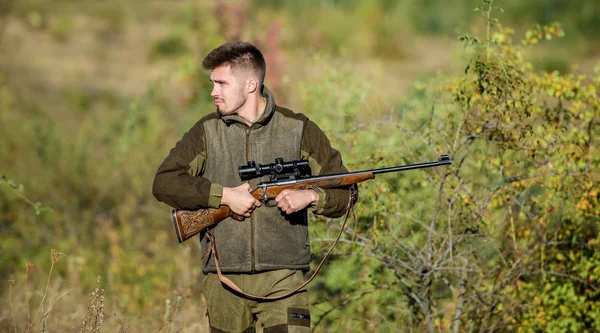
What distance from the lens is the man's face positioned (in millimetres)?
4219

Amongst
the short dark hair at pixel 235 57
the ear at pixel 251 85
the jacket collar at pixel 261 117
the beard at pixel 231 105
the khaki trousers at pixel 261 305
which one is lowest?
the khaki trousers at pixel 261 305

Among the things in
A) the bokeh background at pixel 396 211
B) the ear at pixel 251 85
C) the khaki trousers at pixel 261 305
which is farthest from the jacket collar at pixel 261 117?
the bokeh background at pixel 396 211

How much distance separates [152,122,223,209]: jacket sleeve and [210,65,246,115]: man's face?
184mm

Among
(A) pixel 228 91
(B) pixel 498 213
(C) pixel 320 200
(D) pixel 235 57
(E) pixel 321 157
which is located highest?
(D) pixel 235 57

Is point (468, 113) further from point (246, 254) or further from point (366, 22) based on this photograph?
point (366, 22)

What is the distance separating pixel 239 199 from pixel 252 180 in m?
0.23

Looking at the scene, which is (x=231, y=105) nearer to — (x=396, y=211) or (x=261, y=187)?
(x=261, y=187)

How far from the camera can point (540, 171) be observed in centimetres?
545

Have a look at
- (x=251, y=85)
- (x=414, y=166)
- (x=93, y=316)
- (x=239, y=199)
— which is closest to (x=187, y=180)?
(x=239, y=199)

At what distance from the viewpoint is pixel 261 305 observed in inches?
167

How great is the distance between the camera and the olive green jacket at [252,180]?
414 cm

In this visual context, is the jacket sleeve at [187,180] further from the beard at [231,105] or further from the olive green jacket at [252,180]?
the beard at [231,105]

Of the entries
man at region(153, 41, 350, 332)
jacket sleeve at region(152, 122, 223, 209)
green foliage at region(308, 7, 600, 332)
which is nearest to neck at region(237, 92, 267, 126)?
man at region(153, 41, 350, 332)

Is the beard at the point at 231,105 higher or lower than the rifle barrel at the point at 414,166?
higher
